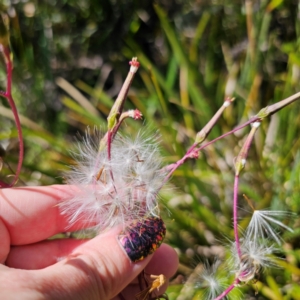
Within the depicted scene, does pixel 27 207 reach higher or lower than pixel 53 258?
higher

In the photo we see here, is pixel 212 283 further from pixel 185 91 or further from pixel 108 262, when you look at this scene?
pixel 185 91

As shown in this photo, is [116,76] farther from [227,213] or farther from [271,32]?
[227,213]

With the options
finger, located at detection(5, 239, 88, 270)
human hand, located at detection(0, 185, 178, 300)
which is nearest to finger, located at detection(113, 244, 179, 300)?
human hand, located at detection(0, 185, 178, 300)

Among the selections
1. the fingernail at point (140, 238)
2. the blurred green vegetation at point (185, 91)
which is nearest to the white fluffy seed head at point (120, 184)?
the fingernail at point (140, 238)

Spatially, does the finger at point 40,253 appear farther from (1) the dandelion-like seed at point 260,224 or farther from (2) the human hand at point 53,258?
(1) the dandelion-like seed at point 260,224

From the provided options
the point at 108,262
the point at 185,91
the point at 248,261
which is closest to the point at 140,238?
the point at 108,262

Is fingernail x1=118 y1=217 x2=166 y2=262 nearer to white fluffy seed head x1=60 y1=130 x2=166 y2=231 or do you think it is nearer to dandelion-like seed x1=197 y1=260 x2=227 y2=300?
white fluffy seed head x1=60 y1=130 x2=166 y2=231

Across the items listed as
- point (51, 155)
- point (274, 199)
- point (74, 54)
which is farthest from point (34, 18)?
point (274, 199)
